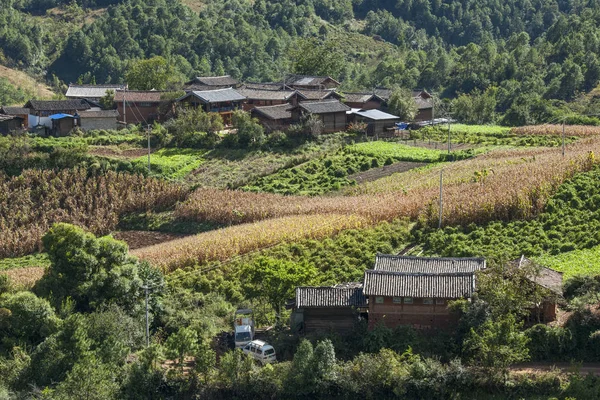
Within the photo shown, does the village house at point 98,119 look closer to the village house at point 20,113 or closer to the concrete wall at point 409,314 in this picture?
the village house at point 20,113

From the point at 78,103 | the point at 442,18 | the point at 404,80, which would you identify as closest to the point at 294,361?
the point at 78,103

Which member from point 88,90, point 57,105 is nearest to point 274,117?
point 57,105

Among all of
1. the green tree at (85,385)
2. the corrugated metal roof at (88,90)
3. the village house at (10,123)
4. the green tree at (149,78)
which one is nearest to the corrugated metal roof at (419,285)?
the green tree at (85,385)

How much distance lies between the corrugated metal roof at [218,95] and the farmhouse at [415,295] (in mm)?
36701

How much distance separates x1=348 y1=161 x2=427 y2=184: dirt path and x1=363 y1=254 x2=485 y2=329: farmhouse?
74.0ft

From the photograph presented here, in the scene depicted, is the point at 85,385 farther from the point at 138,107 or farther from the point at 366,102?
the point at 366,102

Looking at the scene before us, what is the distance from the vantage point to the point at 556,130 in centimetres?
6191

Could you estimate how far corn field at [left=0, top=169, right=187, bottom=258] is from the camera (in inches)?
1986

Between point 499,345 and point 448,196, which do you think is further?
point 448,196

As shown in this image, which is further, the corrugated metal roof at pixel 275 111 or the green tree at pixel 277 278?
the corrugated metal roof at pixel 275 111

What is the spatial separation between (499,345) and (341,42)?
87.0 metres

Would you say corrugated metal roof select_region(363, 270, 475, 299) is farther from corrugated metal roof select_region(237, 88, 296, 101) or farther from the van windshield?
corrugated metal roof select_region(237, 88, 296, 101)

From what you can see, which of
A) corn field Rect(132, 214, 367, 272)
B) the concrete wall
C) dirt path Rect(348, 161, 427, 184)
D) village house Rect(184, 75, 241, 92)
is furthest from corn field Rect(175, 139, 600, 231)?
village house Rect(184, 75, 241, 92)

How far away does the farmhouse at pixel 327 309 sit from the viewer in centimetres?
3177
